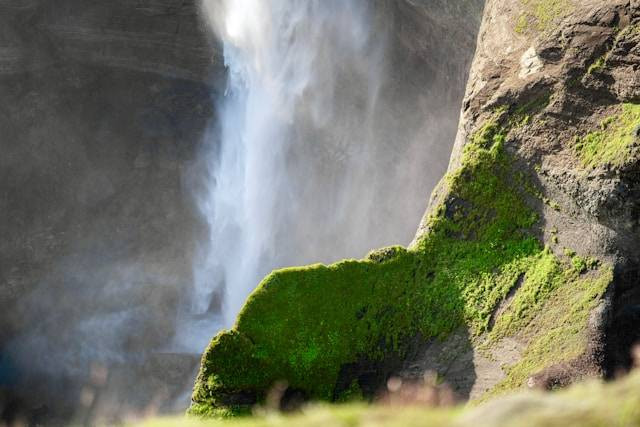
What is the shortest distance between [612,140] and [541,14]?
13.4 ft

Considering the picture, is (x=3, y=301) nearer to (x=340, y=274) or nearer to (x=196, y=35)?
(x=196, y=35)

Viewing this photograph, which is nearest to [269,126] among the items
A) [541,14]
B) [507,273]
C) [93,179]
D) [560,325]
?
[93,179]

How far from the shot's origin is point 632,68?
15.1 m

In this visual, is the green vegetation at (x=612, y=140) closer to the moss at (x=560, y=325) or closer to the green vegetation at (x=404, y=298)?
the green vegetation at (x=404, y=298)

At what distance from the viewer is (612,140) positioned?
47.4 ft

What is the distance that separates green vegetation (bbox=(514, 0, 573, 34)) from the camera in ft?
55.1

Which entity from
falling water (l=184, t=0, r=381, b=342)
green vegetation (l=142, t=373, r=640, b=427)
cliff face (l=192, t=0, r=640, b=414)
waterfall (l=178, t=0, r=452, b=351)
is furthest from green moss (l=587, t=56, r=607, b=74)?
falling water (l=184, t=0, r=381, b=342)

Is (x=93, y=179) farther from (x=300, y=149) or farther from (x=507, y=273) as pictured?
(x=507, y=273)

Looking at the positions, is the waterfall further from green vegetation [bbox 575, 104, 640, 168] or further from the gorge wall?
green vegetation [bbox 575, 104, 640, 168]

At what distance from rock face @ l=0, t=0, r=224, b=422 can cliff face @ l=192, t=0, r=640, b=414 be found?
1819cm

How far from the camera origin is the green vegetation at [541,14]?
16797 mm

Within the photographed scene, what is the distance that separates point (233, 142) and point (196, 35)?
4683 millimetres

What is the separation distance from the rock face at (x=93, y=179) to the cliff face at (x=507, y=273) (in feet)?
59.7

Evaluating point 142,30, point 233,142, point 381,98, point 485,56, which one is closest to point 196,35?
point 142,30
